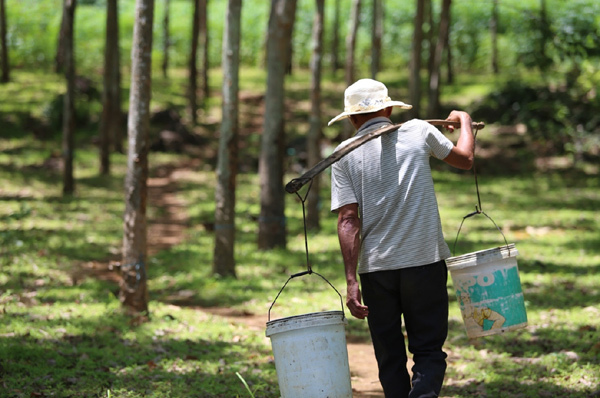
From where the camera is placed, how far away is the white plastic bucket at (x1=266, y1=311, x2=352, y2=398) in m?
4.14

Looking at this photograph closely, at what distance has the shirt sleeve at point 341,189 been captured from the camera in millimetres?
4422

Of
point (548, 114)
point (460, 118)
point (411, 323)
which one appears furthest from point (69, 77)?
point (548, 114)

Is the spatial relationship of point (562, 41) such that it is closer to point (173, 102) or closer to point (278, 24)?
point (278, 24)

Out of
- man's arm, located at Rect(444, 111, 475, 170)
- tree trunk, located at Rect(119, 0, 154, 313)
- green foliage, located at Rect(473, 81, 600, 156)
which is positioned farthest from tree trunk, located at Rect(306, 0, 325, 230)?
green foliage, located at Rect(473, 81, 600, 156)

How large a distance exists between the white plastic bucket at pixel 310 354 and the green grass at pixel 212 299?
1487 millimetres

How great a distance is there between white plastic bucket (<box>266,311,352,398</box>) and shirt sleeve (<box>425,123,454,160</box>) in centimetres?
113

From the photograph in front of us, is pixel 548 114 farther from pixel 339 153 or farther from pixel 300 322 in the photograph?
pixel 300 322

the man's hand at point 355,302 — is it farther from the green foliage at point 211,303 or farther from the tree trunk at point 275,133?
the tree trunk at point 275,133

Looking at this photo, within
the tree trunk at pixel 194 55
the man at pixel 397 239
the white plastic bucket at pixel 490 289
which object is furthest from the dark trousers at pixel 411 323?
the tree trunk at pixel 194 55

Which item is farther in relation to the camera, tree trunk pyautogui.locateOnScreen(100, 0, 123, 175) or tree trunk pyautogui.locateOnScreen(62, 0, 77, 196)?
tree trunk pyautogui.locateOnScreen(100, 0, 123, 175)

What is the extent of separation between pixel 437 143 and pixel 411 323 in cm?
111

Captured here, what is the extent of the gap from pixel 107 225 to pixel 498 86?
654 inches

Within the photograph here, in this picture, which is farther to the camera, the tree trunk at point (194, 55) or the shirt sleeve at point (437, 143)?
the tree trunk at point (194, 55)

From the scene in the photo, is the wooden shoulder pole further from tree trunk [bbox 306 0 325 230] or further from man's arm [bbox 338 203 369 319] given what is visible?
tree trunk [bbox 306 0 325 230]
